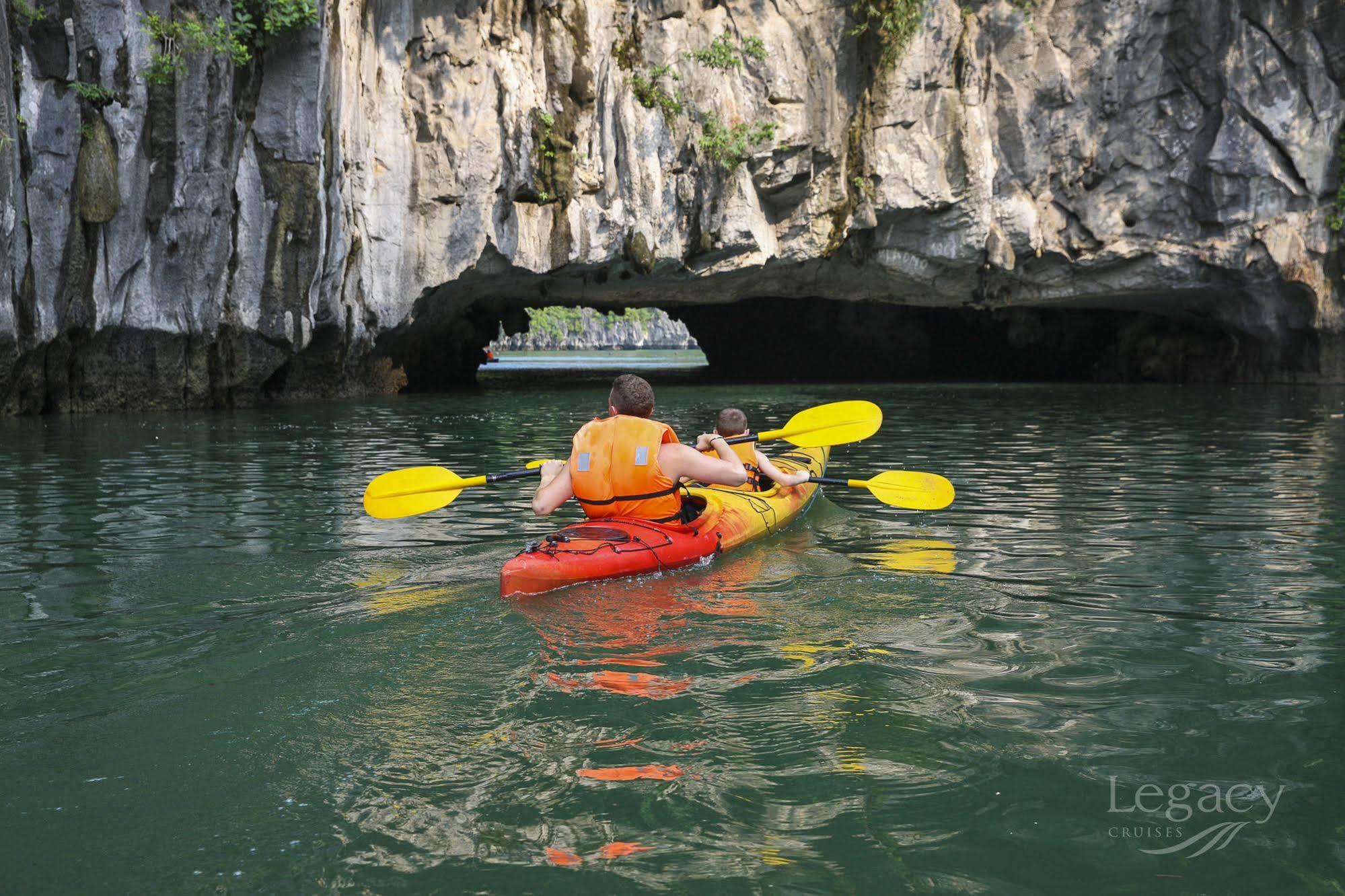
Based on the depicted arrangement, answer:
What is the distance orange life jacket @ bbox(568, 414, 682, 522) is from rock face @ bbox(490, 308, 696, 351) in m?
87.3

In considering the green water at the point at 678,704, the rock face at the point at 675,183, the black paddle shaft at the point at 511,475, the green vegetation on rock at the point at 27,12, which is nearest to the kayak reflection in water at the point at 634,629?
the green water at the point at 678,704

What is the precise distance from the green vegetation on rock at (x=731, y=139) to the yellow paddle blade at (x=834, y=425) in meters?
14.1

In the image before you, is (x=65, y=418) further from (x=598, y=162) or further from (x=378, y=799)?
(x=378, y=799)

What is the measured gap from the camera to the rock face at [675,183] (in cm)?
1633

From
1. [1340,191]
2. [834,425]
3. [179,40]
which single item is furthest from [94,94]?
[1340,191]

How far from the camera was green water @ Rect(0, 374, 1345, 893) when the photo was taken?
2783 millimetres

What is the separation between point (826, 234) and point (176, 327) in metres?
12.8

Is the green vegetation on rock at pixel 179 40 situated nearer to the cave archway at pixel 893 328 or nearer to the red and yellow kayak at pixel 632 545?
the cave archway at pixel 893 328

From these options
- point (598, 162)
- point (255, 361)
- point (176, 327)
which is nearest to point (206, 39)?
point (176, 327)

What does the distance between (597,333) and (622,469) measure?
104 m

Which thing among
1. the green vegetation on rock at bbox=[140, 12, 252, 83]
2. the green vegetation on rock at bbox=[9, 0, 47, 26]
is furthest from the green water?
the green vegetation on rock at bbox=[140, 12, 252, 83]

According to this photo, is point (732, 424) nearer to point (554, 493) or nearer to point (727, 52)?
point (554, 493)

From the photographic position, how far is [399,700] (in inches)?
155

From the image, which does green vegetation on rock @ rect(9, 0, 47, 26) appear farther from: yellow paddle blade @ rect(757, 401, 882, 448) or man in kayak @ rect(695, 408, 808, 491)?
yellow paddle blade @ rect(757, 401, 882, 448)
